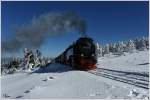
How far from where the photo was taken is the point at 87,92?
14992 millimetres

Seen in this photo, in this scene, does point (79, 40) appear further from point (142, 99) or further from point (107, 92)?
point (142, 99)

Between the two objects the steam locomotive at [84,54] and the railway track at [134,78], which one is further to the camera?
the steam locomotive at [84,54]

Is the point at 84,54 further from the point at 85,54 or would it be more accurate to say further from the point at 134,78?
the point at 134,78

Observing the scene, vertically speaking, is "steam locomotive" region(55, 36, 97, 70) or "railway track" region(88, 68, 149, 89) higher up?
"steam locomotive" region(55, 36, 97, 70)

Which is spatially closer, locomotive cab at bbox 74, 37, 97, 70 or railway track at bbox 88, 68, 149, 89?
railway track at bbox 88, 68, 149, 89

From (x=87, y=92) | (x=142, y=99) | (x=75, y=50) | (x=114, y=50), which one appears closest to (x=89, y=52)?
(x=75, y=50)

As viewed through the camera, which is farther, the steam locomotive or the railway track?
the steam locomotive

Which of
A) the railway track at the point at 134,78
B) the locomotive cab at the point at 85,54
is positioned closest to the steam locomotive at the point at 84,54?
the locomotive cab at the point at 85,54

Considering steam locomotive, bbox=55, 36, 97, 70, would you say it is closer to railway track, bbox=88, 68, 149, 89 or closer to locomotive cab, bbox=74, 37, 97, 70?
locomotive cab, bbox=74, 37, 97, 70

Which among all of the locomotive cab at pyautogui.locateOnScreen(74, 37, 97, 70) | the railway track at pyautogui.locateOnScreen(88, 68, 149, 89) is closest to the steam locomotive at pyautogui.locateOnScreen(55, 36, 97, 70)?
the locomotive cab at pyautogui.locateOnScreen(74, 37, 97, 70)

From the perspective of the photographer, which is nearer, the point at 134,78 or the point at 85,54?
the point at 134,78

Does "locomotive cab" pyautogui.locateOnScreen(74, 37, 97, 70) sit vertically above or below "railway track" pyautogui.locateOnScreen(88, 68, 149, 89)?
above

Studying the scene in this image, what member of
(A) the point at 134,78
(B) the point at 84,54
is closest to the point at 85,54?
(B) the point at 84,54

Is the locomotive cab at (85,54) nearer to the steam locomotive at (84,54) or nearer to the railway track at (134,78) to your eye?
the steam locomotive at (84,54)
